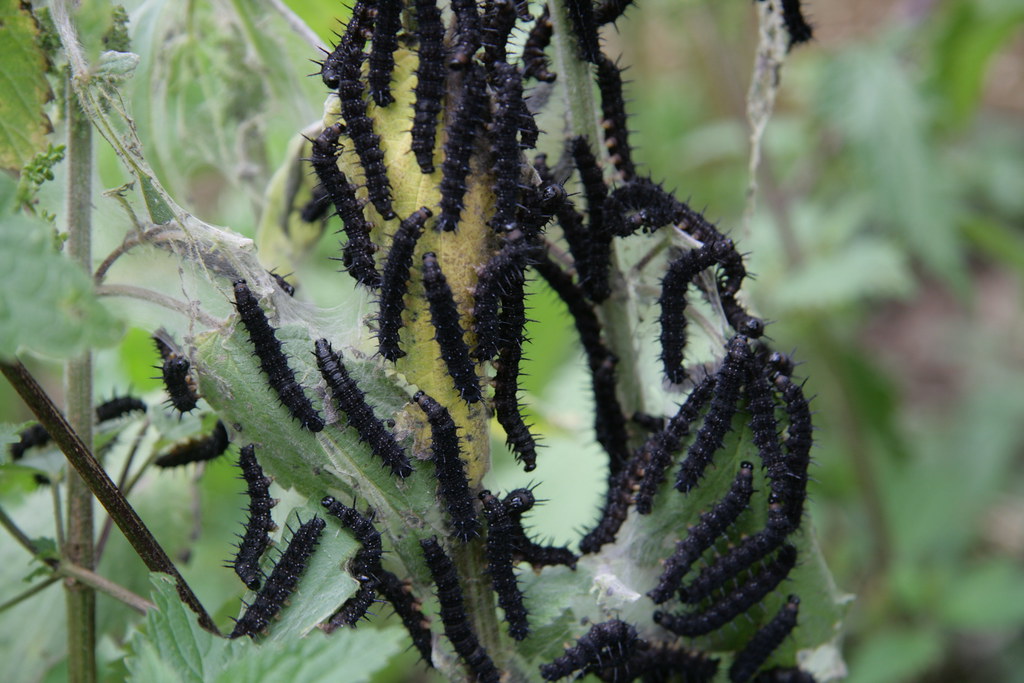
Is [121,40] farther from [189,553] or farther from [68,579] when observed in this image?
[189,553]

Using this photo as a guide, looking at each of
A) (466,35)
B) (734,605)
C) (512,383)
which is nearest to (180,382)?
(512,383)

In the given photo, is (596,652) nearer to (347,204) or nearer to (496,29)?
(347,204)

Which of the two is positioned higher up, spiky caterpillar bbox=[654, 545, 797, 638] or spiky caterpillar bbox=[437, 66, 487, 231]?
spiky caterpillar bbox=[437, 66, 487, 231]

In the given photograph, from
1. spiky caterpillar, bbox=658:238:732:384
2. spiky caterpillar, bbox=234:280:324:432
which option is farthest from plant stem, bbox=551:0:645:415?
spiky caterpillar, bbox=234:280:324:432

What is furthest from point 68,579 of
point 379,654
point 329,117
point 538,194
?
point 538,194

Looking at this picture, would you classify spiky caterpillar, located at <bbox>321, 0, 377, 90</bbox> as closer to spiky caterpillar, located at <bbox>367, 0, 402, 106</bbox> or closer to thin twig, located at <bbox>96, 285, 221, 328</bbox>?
spiky caterpillar, located at <bbox>367, 0, 402, 106</bbox>

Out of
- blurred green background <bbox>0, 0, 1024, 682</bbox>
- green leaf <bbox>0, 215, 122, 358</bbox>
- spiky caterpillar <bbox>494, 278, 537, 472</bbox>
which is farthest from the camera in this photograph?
blurred green background <bbox>0, 0, 1024, 682</bbox>
